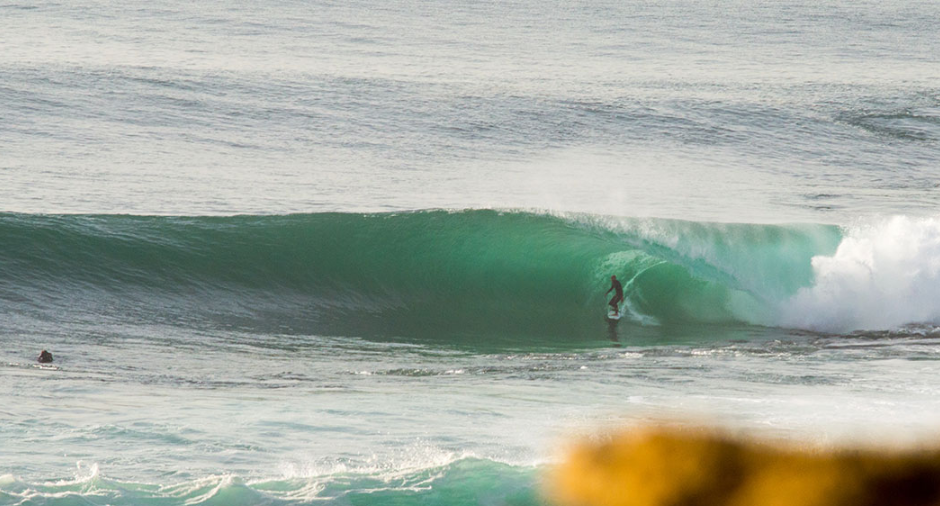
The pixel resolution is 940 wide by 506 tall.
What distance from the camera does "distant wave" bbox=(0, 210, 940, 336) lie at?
13.0 meters

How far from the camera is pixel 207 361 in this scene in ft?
34.0

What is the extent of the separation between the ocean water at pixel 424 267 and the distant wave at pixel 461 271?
0.06 metres

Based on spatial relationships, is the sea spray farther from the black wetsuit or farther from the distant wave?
the black wetsuit

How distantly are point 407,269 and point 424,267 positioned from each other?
268mm

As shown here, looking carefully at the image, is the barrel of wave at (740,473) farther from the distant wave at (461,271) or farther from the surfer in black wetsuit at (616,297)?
the surfer in black wetsuit at (616,297)

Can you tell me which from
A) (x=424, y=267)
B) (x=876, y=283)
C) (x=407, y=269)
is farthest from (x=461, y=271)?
(x=876, y=283)

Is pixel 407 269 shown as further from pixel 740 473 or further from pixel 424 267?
pixel 740 473

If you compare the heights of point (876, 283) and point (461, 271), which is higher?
point (461, 271)

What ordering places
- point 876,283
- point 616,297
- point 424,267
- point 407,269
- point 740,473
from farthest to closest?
1. point 424,267
2. point 407,269
3. point 876,283
4. point 616,297
5. point 740,473

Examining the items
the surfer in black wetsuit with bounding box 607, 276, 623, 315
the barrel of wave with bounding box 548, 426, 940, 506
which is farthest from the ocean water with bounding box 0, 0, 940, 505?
the surfer in black wetsuit with bounding box 607, 276, 623, 315

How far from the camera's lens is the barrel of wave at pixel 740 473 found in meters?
0.72

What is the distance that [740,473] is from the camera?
29.6 inches

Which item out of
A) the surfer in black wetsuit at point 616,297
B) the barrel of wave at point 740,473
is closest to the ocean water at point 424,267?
the barrel of wave at point 740,473

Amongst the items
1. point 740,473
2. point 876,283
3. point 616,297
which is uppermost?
point 740,473
